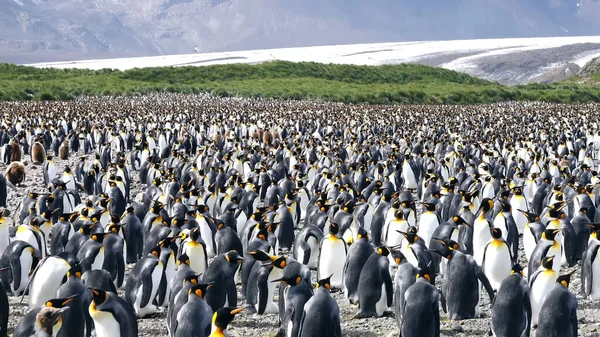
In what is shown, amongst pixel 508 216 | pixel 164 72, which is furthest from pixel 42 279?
pixel 164 72

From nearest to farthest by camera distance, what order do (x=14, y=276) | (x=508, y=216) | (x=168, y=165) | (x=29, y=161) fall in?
1. (x=14, y=276)
2. (x=508, y=216)
3. (x=168, y=165)
4. (x=29, y=161)

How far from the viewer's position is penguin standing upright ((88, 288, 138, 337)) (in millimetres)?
4660

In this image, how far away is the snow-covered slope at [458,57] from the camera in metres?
74.6

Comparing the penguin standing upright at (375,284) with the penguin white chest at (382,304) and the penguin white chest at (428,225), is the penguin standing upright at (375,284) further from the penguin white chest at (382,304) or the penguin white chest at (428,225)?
the penguin white chest at (428,225)

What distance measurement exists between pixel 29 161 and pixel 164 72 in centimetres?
3900

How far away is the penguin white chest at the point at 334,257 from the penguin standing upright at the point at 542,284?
1767 millimetres

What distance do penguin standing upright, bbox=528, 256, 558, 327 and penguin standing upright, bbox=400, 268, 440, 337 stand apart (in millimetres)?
937

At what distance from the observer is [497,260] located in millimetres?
6195

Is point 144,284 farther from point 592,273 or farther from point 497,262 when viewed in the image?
point 592,273

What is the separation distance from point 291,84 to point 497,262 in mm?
42894

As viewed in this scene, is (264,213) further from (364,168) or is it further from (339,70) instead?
(339,70)

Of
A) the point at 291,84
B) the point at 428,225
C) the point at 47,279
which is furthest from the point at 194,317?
the point at 291,84

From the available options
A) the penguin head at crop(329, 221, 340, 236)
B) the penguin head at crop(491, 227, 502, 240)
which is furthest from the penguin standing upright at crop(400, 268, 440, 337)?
the penguin head at crop(329, 221, 340, 236)

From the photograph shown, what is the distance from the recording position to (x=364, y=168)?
11773 millimetres
